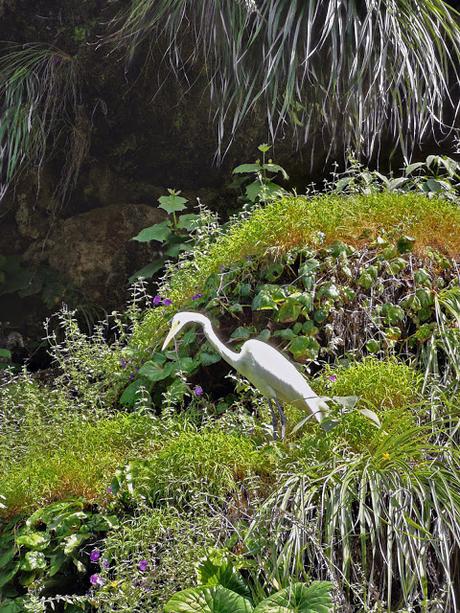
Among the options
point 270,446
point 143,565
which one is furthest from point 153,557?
point 270,446

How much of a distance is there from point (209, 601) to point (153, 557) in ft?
1.38

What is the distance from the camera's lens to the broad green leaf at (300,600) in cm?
236

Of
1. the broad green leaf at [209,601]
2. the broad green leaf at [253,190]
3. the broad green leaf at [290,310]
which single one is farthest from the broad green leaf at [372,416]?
the broad green leaf at [253,190]

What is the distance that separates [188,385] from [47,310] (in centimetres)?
215

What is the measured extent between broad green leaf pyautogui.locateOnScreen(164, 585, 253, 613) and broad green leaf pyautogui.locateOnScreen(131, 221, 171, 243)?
2.95 meters

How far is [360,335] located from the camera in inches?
153

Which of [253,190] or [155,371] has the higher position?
[253,190]

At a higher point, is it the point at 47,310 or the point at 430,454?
the point at 430,454

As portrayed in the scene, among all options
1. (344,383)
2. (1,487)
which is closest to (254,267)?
(344,383)

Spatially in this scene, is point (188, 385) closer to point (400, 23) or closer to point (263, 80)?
point (263, 80)

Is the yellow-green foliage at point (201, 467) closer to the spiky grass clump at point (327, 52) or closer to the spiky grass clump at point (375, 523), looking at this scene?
the spiky grass clump at point (375, 523)

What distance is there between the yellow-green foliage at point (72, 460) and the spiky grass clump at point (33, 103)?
202 centimetres

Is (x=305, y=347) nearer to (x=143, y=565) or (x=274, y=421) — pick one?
(x=274, y=421)

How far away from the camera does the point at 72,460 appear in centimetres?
334
